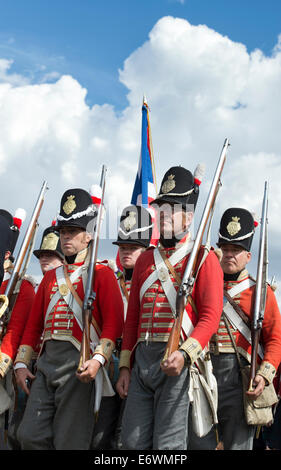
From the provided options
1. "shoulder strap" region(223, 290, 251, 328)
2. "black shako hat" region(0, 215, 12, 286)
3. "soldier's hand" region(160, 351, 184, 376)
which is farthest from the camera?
"shoulder strap" region(223, 290, 251, 328)

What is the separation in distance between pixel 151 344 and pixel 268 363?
128 cm

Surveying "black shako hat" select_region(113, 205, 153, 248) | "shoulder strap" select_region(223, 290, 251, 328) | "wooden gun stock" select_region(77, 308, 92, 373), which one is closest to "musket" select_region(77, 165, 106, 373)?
"wooden gun stock" select_region(77, 308, 92, 373)

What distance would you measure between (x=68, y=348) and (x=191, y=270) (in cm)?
142

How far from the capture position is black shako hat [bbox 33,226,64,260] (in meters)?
7.18

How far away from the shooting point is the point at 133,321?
5.02 m

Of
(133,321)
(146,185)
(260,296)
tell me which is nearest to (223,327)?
(260,296)

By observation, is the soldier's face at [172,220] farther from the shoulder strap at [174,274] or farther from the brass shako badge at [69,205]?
the brass shako badge at [69,205]

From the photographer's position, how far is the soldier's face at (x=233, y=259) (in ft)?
19.0

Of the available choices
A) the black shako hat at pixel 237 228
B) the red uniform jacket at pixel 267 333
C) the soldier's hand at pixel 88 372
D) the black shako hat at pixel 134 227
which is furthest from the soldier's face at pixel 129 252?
the soldier's hand at pixel 88 372

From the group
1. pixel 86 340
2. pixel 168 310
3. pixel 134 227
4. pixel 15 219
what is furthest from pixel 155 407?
pixel 15 219

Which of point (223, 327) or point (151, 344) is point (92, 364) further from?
point (223, 327)

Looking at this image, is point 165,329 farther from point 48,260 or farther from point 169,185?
point 48,260

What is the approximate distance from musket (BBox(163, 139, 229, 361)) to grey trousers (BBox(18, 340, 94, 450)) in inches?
45.7

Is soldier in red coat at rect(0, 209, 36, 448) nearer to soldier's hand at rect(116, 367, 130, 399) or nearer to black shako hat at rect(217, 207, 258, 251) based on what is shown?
soldier's hand at rect(116, 367, 130, 399)
